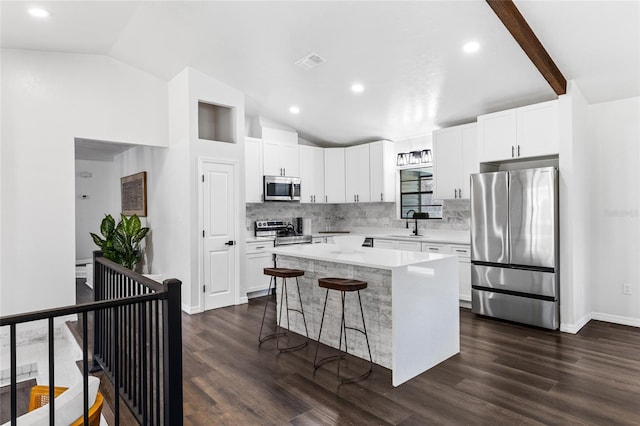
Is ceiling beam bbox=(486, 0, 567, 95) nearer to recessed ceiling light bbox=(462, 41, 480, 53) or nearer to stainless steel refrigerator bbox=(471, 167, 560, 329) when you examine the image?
recessed ceiling light bbox=(462, 41, 480, 53)

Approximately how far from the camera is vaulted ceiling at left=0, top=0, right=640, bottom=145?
10.7 feet

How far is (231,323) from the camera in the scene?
440cm

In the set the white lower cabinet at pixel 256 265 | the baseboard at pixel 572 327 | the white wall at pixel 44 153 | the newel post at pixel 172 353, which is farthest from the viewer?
the white lower cabinet at pixel 256 265

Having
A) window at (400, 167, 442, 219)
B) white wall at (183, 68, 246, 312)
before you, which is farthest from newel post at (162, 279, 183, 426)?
window at (400, 167, 442, 219)

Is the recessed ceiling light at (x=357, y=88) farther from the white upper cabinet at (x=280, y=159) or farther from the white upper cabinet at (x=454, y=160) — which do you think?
the white upper cabinet at (x=280, y=159)

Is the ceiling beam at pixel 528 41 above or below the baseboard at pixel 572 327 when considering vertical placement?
above

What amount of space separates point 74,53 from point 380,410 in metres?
5.39

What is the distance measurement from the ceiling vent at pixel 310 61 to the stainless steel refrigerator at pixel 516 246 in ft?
7.77

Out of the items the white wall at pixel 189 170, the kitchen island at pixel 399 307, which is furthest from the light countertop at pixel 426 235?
the white wall at pixel 189 170

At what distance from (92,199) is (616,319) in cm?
1017

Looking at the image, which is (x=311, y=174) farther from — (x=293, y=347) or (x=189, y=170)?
(x=293, y=347)

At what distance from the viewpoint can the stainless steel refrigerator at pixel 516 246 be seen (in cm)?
395

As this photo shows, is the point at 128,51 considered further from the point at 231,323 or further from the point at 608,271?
the point at 608,271

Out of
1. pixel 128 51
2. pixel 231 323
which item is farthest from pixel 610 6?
pixel 128 51
